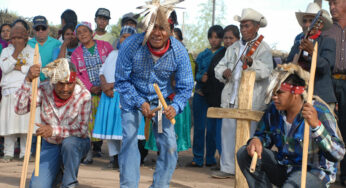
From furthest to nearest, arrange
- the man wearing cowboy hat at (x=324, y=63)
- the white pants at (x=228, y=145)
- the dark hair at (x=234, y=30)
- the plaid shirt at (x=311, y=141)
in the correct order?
the dark hair at (x=234, y=30) < the white pants at (x=228, y=145) < the man wearing cowboy hat at (x=324, y=63) < the plaid shirt at (x=311, y=141)

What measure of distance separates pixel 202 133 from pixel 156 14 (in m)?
3.71

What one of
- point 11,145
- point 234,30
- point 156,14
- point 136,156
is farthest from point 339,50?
point 11,145

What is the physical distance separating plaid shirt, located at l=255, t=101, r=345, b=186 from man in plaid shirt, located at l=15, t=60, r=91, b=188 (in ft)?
6.45

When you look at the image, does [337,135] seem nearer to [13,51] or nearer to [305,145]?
[305,145]

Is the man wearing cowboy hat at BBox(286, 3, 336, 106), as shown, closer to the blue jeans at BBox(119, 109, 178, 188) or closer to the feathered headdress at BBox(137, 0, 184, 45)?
the feathered headdress at BBox(137, 0, 184, 45)

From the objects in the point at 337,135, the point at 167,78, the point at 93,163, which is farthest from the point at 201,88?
the point at 337,135

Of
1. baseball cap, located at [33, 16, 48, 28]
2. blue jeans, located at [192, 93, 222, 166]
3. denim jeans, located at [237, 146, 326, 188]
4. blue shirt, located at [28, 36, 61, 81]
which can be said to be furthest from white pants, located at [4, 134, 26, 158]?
denim jeans, located at [237, 146, 326, 188]

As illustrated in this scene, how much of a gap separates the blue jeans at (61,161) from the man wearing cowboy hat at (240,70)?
89.0 inches

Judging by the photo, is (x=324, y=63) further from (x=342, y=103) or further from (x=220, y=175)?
(x=220, y=175)

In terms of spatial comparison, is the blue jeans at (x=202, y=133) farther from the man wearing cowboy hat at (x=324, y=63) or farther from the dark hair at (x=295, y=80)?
the dark hair at (x=295, y=80)

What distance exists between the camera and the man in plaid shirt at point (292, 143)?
Answer: 3.97 m

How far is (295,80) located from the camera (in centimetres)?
424

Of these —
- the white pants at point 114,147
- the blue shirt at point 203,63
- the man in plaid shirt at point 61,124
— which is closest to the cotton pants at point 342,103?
the blue shirt at point 203,63

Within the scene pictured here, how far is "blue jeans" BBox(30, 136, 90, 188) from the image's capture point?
212 inches
